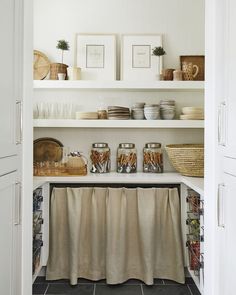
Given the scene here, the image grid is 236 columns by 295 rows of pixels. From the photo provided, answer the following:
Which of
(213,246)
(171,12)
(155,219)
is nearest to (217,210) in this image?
(213,246)

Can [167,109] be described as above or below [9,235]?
above

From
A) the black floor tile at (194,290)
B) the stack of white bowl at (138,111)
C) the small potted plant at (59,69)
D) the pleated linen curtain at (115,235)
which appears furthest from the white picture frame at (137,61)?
the black floor tile at (194,290)

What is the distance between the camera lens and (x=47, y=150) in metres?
2.88

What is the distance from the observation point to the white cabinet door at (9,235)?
1359 mm

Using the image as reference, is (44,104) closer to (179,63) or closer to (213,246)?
(179,63)

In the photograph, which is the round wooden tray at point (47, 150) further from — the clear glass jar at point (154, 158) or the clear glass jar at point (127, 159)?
the clear glass jar at point (154, 158)

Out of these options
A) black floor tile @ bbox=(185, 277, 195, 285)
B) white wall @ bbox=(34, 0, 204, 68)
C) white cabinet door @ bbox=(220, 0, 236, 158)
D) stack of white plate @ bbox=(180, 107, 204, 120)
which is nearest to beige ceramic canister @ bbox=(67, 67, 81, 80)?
white wall @ bbox=(34, 0, 204, 68)

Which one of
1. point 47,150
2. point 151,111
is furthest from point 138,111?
point 47,150

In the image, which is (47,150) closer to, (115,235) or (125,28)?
(115,235)

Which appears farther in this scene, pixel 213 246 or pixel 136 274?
pixel 136 274

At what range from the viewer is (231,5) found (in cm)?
130

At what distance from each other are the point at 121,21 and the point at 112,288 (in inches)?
90.0

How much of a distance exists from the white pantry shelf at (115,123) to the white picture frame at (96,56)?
0.42 metres

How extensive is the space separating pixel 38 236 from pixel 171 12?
7.37 feet
